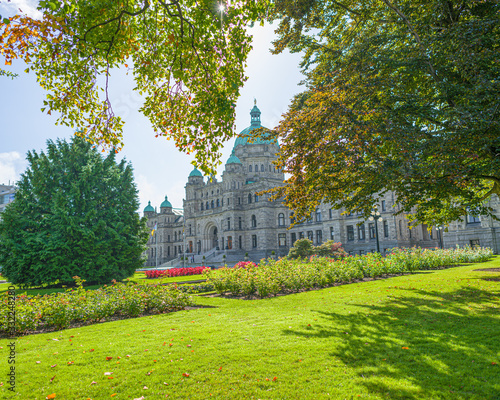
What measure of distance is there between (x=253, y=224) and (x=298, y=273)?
42.1 meters

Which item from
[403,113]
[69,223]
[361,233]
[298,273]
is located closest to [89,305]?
[298,273]

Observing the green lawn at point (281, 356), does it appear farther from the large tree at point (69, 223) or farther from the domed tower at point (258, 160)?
the domed tower at point (258, 160)

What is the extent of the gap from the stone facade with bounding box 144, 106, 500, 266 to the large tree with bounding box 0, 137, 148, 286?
2162 cm

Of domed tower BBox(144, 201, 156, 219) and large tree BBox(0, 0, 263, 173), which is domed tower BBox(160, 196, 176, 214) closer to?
domed tower BBox(144, 201, 156, 219)

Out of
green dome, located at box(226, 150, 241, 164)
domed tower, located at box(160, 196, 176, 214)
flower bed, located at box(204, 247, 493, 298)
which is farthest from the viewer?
domed tower, located at box(160, 196, 176, 214)

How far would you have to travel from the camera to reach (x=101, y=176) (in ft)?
88.0

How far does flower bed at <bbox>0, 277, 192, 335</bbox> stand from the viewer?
8.62 metres

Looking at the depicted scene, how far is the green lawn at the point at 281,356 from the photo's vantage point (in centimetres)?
430

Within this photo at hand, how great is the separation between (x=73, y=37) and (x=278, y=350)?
6536 mm

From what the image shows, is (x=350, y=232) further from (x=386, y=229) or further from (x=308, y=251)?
(x=308, y=251)

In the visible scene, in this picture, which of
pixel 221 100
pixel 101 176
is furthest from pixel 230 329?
pixel 101 176

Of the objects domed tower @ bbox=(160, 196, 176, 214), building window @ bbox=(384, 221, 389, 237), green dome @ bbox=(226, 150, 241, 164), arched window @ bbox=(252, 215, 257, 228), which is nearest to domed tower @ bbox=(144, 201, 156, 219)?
domed tower @ bbox=(160, 196, 176, 214)

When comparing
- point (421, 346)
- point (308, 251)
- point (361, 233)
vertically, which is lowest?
point (421, 346)

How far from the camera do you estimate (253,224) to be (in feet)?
186
